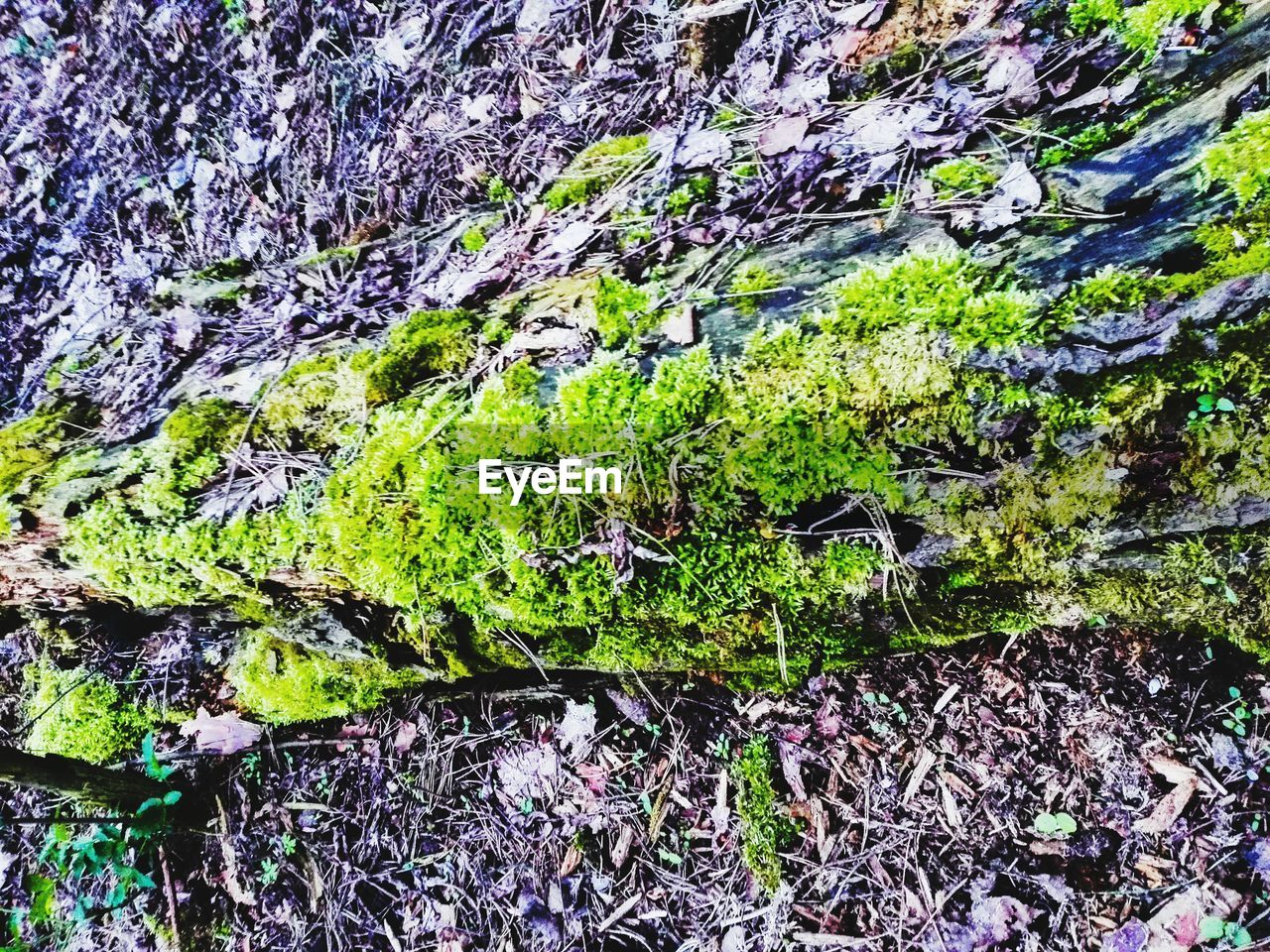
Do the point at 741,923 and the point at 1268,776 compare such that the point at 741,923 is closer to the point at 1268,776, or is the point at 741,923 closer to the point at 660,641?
the point at 660,641

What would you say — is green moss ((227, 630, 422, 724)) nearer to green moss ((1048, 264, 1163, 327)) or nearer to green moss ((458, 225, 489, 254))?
green moss ((458, 225, 489, 254))

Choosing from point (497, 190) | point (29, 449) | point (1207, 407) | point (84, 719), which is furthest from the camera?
point (497, 190)

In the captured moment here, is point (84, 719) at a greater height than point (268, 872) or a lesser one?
greater

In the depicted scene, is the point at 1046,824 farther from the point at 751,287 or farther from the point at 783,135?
the point at 783,135

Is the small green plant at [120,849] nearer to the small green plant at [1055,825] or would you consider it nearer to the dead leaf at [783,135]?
the small green plant at [1055,825]

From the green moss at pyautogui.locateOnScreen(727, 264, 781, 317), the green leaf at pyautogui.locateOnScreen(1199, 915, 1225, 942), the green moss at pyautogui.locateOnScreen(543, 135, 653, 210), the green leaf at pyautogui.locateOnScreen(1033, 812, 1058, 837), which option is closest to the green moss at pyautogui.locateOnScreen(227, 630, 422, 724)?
the green moss at pyautogui.locateOnScreen(727, 264, 781, 317)

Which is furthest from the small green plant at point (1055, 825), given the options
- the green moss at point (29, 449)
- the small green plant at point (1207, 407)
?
the green moss at point (29, 449)

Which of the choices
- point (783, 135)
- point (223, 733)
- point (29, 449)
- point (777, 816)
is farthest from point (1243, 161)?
point (29, 449)
